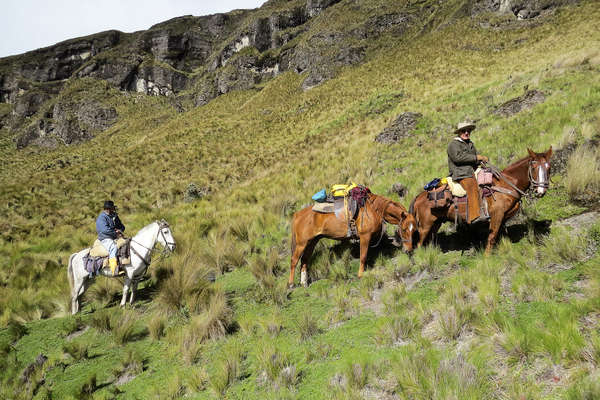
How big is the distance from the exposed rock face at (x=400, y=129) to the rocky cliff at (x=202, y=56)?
105 ft

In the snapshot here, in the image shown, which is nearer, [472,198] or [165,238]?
[472,198]

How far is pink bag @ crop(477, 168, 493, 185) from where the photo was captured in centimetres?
565

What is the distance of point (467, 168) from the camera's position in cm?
579

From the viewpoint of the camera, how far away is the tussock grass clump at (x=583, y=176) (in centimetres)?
589

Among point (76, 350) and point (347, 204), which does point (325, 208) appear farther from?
point (76, 350)

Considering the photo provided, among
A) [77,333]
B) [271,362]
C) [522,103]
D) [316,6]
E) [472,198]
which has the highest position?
[316,6]

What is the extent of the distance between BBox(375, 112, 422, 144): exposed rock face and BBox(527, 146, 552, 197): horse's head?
36.9 ft

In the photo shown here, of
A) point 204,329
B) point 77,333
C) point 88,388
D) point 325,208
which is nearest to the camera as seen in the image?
point 88,388

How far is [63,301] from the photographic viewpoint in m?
7.44

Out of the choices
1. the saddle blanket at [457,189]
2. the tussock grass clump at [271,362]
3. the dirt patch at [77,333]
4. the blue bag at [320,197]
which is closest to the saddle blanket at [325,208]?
the blue bag at [320,197]

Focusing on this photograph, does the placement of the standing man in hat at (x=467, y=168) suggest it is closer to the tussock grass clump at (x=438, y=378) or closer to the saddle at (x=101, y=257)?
the tussock grass clump at (x=438, y=378)

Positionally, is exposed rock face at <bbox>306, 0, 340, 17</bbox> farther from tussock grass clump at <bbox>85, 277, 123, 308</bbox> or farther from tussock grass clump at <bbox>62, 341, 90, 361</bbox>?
tussock grass clump at <bbox>62, 341, 90, 361</bbox>

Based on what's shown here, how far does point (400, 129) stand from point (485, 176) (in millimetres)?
12122

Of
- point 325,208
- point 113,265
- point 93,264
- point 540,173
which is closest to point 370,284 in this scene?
point 325,208
